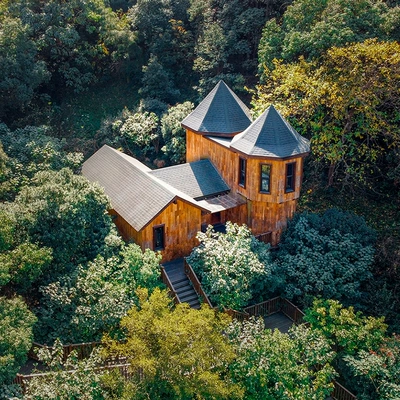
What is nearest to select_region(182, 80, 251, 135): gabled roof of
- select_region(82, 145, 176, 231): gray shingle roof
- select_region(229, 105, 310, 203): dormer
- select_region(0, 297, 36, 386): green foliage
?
select_region(229, 105, 310, 203): dormer

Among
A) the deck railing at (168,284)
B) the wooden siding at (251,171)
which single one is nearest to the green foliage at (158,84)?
the wooden siding at (251,171)

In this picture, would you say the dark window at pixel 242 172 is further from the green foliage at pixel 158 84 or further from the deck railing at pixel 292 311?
the green foliage at pixel 158 84

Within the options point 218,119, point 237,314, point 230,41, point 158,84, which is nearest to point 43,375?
point 237,314

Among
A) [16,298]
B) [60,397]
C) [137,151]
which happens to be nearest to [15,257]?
[16,298]

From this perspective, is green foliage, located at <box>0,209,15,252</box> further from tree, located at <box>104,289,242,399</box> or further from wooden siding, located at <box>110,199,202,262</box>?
wooden siding, located at <box>110,199,202,262</box>

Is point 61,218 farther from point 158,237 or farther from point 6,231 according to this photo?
point 158,237

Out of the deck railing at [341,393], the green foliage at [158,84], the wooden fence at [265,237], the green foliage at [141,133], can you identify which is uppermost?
the green foliage at [158,84]
